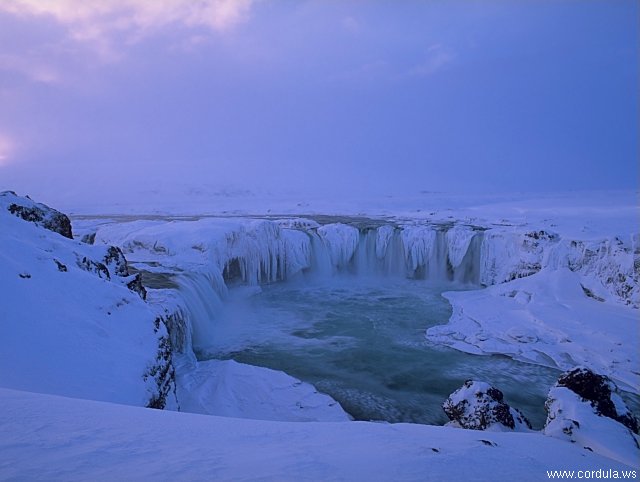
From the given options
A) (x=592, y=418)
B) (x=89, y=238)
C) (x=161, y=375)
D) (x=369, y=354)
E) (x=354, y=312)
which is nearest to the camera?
(x=592, y=418)

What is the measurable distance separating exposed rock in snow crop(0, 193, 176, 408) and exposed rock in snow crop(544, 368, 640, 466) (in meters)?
4.18

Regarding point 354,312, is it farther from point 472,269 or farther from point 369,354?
point 472,269

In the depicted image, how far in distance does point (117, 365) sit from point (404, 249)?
15.4 meters

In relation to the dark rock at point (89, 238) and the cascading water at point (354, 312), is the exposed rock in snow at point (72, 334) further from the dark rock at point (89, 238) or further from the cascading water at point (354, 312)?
the dark rock at point (89, 238)

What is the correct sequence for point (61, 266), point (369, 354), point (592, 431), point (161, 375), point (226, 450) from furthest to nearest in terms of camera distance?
point (369, 354), point (61, 266), point (161, 375), point (592, 431), point (226, 450)

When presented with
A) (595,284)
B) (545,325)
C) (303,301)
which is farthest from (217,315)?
(595,284)

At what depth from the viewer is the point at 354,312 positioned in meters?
13.0

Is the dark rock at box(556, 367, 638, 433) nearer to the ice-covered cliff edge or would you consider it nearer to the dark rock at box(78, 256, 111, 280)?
the ice-covered cliff edge

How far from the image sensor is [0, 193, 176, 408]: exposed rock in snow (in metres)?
3.61

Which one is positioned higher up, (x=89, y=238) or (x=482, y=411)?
(x=89, y=238)

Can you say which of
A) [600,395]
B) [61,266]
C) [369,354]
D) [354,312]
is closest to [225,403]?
[61,266]

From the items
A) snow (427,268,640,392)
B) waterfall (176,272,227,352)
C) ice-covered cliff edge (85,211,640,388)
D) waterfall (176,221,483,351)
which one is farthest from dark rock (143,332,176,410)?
waterfall (176,221,483,351)

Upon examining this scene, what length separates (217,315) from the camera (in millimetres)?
Result: 11586

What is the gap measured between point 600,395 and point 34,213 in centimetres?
921
